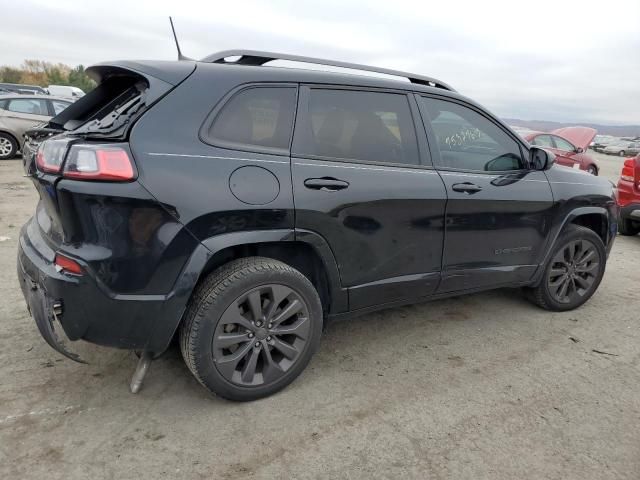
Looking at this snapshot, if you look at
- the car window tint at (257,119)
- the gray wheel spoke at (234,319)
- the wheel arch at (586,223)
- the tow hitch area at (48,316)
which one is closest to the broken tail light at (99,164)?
the car window tint at (257,119)

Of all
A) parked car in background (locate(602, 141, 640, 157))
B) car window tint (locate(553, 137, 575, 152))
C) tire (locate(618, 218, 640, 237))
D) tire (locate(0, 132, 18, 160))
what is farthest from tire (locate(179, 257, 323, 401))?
parked car in background (locate(602, 141, 640, 157))

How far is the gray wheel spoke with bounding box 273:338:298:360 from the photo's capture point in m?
2.60

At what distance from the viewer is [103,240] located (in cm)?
213

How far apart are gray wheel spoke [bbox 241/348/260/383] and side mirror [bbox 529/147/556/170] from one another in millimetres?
2414

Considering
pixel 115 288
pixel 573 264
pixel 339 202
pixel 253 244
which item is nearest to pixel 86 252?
pixel 115 288

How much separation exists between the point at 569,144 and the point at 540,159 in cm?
1117

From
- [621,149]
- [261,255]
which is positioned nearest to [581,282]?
[261,255]

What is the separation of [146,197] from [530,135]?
12.4 meters

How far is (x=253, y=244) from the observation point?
2557 mm

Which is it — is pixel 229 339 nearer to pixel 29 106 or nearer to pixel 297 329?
pixel 297 329

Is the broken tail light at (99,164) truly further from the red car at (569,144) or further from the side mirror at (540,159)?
the red car at (569,144)

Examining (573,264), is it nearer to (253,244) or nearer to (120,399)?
(253,244)

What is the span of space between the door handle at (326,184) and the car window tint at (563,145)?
12386 mm

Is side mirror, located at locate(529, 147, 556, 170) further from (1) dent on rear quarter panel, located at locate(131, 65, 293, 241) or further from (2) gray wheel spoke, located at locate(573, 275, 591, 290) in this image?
(1) dent on rear quarter panel, located at locate(131, 65, 293, 241)
